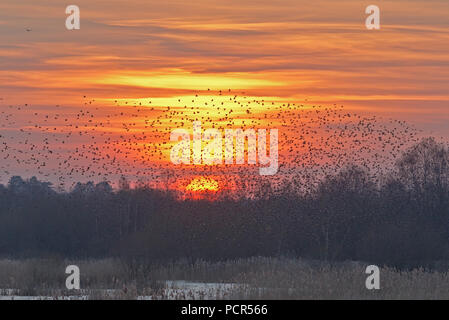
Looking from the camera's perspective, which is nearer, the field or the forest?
the field

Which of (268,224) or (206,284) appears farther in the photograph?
(268,224)

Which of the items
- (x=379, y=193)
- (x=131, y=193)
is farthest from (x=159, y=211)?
(x=379, y=193)

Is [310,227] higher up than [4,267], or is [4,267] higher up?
[4,267]

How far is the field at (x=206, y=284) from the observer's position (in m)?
22.1

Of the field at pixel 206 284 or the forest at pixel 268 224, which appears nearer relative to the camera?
the field at pixel 206 284

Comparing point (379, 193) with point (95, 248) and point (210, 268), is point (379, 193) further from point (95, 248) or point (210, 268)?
point (210, 268)

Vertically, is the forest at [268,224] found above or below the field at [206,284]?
below

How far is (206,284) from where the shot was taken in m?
29.4

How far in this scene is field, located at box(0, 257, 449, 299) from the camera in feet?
72.6

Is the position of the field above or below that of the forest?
above

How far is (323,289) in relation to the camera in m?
22.8
